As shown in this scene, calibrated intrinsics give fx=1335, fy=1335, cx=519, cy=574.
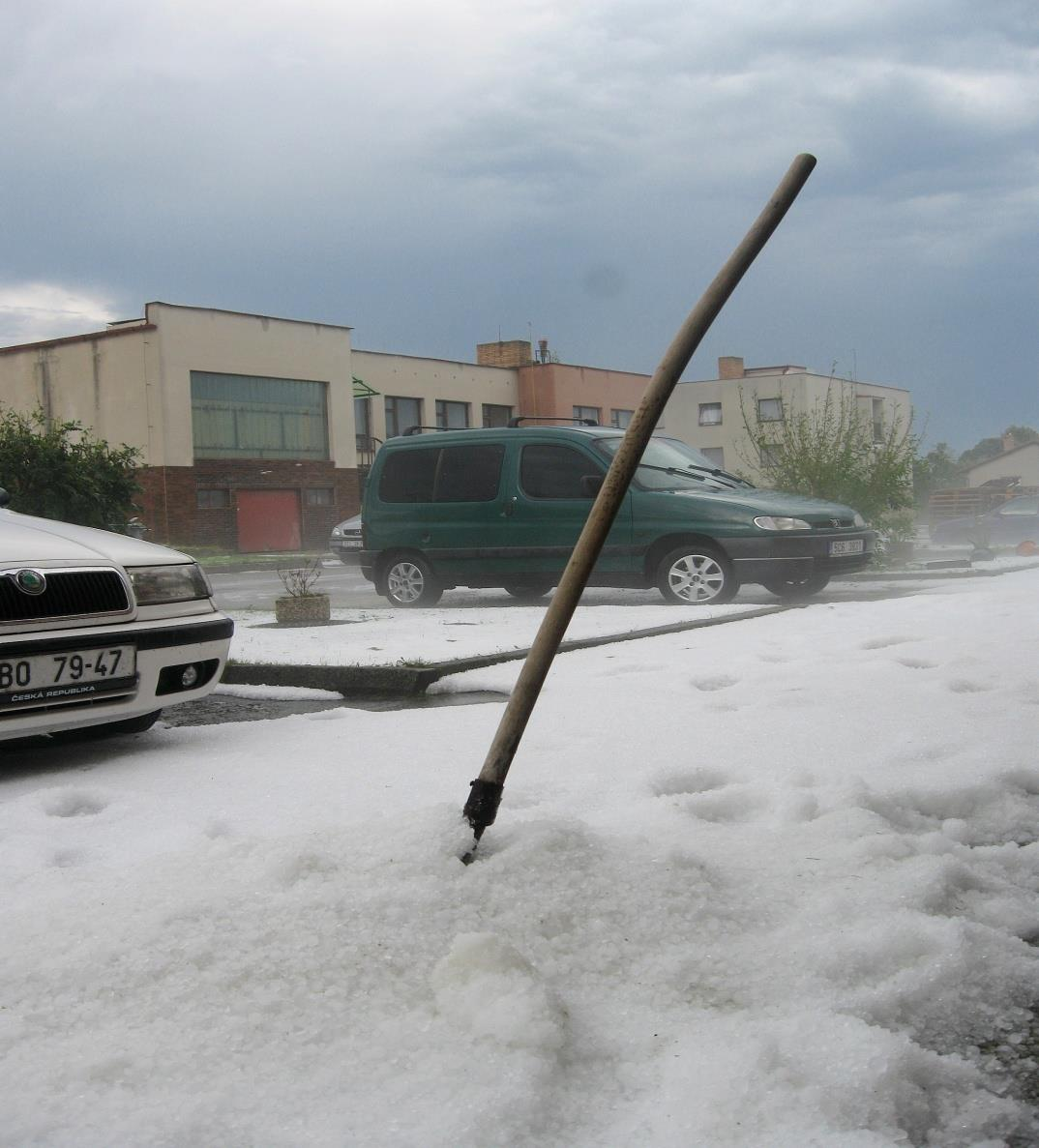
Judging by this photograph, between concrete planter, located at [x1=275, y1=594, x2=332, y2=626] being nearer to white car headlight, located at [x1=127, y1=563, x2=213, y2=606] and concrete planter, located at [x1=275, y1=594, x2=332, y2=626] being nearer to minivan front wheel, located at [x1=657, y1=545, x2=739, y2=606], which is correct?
minivan front wheel, located at [x1=657, y1=545, x2=739, y2=606]

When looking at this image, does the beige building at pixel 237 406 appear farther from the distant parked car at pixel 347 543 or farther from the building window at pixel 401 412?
the distant parked car at pixel 347 543

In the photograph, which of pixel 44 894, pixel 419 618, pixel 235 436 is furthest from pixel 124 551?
pixel 235 436

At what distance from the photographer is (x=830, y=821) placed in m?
3.28

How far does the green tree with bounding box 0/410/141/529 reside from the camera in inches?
711

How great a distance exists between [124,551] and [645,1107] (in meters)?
3.34

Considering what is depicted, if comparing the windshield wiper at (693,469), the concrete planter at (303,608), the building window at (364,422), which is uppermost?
the building window at (364,422)

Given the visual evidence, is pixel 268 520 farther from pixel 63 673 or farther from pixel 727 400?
pixel 63 673

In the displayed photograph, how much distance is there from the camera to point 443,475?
12.4m

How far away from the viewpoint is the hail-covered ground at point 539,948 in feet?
6.59

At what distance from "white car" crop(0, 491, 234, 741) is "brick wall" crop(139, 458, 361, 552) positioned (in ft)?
105

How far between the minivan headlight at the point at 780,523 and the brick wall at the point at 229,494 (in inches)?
1080

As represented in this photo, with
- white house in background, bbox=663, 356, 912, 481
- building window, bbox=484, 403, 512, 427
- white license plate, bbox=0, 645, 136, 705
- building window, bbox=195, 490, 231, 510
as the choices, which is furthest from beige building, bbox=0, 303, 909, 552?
white license plate, bbox=0, 645, 136, 705

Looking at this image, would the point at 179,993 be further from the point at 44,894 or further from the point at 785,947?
the point at 785,947

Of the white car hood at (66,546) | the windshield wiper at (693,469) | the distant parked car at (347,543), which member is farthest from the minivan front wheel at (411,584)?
the white car hood at (66,546)
